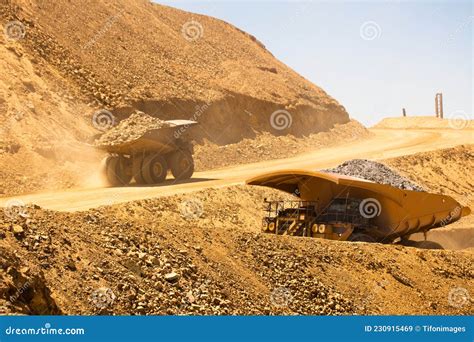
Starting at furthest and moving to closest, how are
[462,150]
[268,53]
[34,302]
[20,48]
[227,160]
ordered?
1. [268,53]
2. [462,150]
3. [227,160]
4. [20,48]
5. [34,302]

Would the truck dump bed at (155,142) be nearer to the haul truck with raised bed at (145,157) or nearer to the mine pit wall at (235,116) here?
the haul truck with raised bed at (145,157)

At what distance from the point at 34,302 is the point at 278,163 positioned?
31357 mm

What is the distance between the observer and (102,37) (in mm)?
45406

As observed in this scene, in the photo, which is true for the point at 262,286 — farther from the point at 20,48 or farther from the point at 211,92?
the point at 211,92

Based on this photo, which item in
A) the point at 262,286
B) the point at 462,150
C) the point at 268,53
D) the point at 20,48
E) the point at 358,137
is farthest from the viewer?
the point at 268,53

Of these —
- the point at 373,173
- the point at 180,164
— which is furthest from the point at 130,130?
the point at 373,173

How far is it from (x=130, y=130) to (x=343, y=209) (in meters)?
11.0

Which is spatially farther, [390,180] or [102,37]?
[102,37]

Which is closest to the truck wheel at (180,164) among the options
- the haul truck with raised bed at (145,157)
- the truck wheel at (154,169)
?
the haul truck with raised bed at (145,157)

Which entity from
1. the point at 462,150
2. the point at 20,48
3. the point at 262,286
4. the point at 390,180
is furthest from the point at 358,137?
the point at 262,286

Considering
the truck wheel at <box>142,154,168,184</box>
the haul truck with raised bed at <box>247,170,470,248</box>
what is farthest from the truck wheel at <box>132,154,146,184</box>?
the haul truck with raised bed at <box>247,170,470,248</box>

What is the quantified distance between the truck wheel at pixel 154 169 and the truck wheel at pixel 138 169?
0.45ft

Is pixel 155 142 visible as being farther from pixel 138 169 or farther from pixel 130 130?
pixel 138 169

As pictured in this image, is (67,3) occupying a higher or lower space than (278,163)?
higher
